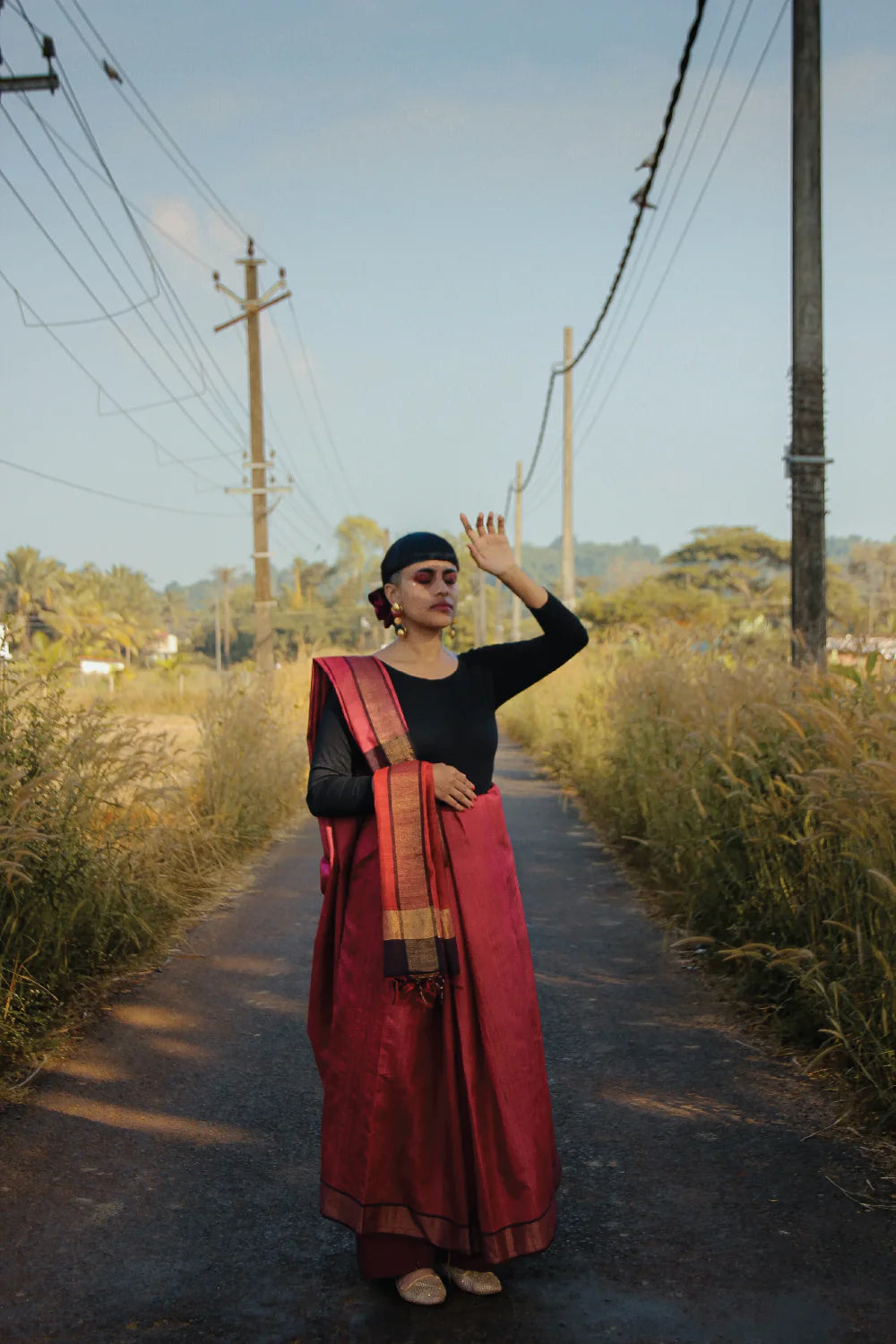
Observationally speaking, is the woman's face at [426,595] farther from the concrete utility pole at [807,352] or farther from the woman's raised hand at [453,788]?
the concrete utility pole at [807,352]

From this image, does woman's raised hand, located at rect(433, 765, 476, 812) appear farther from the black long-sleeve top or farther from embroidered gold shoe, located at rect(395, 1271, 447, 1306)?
embroidered gold shoe, located at rect(395, 1271, 447, 1306)

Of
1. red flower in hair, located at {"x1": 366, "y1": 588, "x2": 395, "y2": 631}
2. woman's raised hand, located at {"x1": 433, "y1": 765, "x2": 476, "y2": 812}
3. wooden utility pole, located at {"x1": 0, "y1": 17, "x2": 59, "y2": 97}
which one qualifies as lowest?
woman's raised hand, located at {"x1": 433, "y1": 765, "x2": 476, "y2": 812}

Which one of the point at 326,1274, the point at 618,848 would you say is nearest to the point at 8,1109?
the point at 326,1274

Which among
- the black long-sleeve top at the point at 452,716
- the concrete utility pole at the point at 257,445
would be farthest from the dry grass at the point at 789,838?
the concrete utility pole at the point at 257,445

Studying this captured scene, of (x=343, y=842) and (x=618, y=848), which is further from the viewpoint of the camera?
(x=618, y=848)

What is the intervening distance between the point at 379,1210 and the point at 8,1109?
2049 mm

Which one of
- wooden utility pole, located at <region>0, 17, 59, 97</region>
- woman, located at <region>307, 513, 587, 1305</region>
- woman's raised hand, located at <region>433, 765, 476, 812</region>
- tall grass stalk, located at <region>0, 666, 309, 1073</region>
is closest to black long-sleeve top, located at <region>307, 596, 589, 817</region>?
woman, located at <region>307, 513, 587, 1305</region>

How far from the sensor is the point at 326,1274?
3535 millimetres

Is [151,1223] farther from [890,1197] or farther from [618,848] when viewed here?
[618,848]

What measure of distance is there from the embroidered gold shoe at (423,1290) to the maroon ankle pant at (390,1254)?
1.1 inches

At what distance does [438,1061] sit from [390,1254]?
506 millimetres

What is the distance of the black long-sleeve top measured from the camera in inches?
139

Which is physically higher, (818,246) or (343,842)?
(818,246)

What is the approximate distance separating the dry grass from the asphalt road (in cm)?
33
